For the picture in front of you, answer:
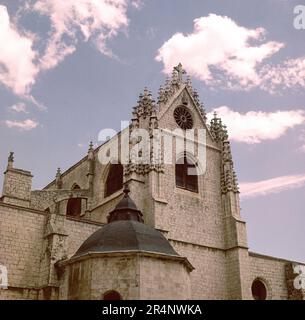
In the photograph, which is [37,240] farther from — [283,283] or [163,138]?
[283,283]

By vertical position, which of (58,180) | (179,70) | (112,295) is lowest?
(112,295)

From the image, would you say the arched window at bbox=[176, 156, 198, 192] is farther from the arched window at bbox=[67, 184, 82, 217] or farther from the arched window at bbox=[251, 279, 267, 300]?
the arched window at bbox=[67, 184, 82, 217]

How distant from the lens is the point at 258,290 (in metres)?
24.6

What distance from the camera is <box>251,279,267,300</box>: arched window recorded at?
2444 centimetres

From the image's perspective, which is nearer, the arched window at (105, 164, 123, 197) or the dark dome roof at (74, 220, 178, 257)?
the dark dome roof at (74, 220, 178, 257)

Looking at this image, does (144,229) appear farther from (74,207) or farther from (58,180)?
(58,180)

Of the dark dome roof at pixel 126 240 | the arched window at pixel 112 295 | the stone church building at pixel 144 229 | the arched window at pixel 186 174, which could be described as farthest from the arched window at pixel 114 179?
the arched window at pixel 112 295

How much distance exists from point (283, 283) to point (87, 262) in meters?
13.9

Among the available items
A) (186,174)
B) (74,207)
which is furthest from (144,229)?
(74,207)

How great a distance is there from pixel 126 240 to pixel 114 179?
9971 mm

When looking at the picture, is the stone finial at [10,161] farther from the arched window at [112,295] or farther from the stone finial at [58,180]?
the arched window at [112,295]

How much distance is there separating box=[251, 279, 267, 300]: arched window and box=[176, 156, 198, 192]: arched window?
19.2ft

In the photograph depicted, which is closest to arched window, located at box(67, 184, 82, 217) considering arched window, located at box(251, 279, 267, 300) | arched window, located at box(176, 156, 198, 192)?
arched window, located at box(176, 156, 198, 192)
